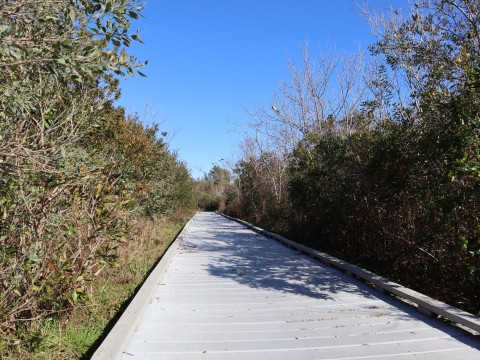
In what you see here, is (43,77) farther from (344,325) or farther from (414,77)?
(414,77)

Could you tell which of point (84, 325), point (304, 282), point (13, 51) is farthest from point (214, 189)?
point (13, 51)

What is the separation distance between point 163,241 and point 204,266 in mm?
5139

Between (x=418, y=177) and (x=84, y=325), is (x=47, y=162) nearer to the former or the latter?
(x=84, y=325)

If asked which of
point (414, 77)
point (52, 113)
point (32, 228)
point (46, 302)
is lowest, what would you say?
point (46, 302)

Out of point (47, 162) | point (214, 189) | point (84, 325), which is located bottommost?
point (84, 325)

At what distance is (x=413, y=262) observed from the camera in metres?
6.73

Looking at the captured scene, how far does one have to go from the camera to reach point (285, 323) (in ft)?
15.2

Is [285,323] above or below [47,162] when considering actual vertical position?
below

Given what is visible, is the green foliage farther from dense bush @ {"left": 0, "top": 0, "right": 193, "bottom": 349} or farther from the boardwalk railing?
dense bush @ {"left": 0, "top": 0, "right": 193, "bottom": 349}

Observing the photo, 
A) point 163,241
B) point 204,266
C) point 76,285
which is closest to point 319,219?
point 204,266

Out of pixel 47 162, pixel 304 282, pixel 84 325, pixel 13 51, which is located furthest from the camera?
pixel 304 282

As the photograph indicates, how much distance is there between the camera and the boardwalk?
3.75 metres

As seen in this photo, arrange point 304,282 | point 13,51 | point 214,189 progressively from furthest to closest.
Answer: point 214,189
point 304,282
point 13,51

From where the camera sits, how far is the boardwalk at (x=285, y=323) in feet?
12.3
